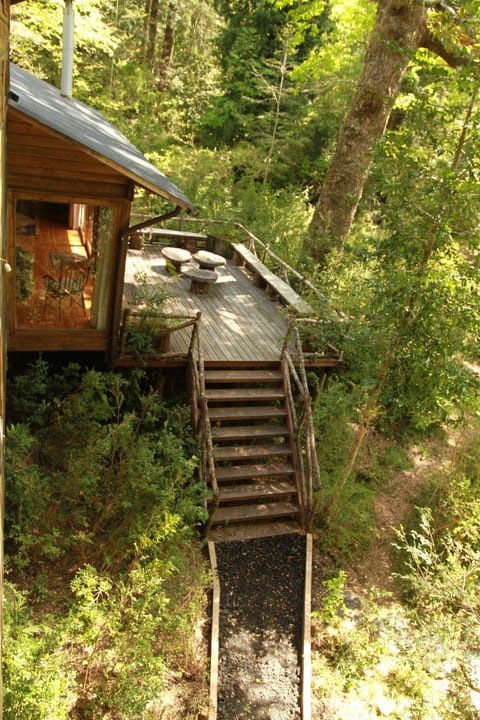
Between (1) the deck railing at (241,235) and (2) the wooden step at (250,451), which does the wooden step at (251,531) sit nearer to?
(2) the wooden step at (250,451)

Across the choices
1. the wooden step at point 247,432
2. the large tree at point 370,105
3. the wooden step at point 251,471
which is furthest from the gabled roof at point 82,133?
the large tree at point 370,105

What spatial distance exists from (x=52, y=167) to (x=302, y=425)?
4.91 meters

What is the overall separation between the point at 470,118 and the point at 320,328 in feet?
9.90

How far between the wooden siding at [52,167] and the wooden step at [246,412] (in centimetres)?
335

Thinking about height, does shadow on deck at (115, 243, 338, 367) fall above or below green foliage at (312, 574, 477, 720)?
above

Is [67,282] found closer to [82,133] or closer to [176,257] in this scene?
[82,133]

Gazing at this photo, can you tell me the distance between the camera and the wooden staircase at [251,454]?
6891 millimetres

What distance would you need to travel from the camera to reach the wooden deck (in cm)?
816

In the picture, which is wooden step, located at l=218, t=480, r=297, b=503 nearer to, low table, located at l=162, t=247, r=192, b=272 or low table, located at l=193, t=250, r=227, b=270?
low table, located at l=193, t=250, r=227, b=270

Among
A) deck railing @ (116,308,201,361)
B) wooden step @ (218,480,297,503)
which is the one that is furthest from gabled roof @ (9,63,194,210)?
wooden step @ (218,480,297,503)

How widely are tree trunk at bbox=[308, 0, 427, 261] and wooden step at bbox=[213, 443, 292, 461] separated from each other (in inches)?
189

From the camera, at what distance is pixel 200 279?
988 centimetres

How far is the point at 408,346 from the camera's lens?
5.77m

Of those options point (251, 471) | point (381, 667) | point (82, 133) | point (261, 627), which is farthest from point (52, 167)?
point (381, 667)
